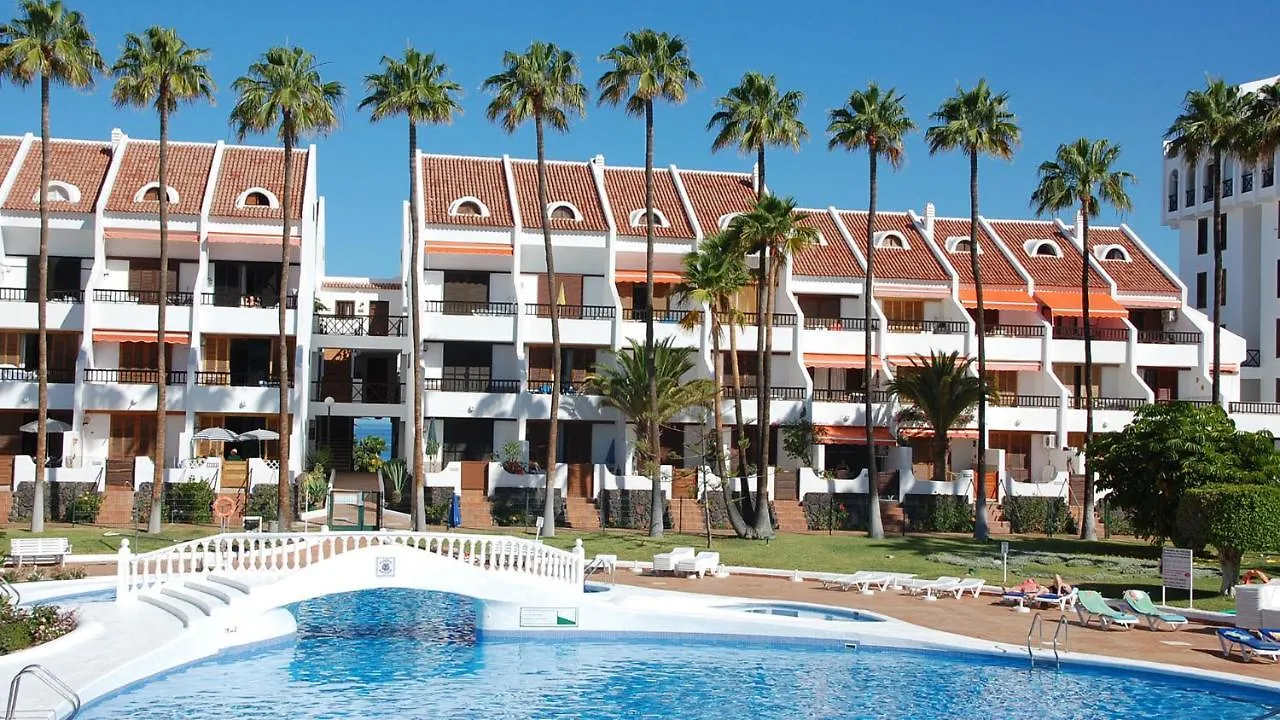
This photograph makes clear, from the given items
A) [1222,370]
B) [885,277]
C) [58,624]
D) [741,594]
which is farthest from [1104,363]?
[58,624]

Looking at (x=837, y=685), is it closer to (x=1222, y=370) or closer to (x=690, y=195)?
(x=690, y=195)

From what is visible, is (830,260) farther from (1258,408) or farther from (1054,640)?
(1054,640)

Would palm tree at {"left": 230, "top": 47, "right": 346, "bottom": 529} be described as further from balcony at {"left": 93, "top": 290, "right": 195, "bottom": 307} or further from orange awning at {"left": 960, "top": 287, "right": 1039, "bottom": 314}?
orange awning at {"left": 960, "top": 287, "right": 1039, "bottom": 314}

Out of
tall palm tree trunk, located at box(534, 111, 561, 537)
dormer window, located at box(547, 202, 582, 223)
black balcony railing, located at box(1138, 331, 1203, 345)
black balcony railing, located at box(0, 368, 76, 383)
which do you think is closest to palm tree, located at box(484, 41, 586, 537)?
tall palm tree trunk, located at box(534, 111, 561, 537)

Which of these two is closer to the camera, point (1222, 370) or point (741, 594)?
point (741, 594)

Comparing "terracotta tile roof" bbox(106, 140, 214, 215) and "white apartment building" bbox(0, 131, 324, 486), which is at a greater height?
"terracotta tile roof" bbox(106, 140, 214, 215)

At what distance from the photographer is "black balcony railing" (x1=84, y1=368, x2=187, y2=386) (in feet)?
164

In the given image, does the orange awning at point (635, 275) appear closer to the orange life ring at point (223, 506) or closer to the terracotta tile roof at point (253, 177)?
the terracotta tile roof at point (253, 177)

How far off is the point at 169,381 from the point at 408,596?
22.0 m

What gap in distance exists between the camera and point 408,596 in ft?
109

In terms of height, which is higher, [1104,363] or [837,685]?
[1104,363]

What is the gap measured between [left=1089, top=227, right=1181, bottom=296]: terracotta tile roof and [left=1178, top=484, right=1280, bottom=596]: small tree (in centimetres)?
2906

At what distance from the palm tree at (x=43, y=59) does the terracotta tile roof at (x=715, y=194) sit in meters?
25.1

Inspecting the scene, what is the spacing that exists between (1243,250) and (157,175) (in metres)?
50.3
